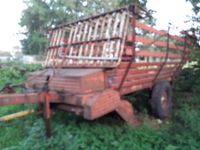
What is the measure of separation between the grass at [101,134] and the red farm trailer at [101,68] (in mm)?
300

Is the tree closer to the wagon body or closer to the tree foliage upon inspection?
the wagon body

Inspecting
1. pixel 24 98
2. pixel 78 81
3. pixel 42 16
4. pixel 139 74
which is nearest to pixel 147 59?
pixel 139 74

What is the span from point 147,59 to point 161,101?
1.00 metres

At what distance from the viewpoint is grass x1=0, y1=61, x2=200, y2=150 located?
11.7 feet

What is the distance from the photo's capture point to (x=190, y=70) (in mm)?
7719

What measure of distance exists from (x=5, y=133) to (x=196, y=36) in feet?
17.9

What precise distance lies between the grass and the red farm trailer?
300 millimetres

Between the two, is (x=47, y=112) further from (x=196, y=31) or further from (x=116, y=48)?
(x=196, y=31)

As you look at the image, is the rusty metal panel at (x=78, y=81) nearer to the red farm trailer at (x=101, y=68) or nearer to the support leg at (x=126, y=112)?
the red farm trailer at (x=101, y=68)

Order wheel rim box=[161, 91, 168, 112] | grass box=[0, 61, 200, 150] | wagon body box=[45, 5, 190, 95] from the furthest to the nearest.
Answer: wheel rim box=[161, 91, 168, 112]
wagon body box=[45, 5, 190, 95]
grass box=[0, 61, 200, 150]

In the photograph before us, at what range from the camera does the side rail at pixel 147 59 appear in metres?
3.95

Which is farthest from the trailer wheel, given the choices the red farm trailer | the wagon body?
the wagon body

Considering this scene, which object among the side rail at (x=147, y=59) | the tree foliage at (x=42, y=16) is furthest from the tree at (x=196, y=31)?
the tree foliage at (x=42, y=16)

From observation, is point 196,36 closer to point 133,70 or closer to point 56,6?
point 133,70
